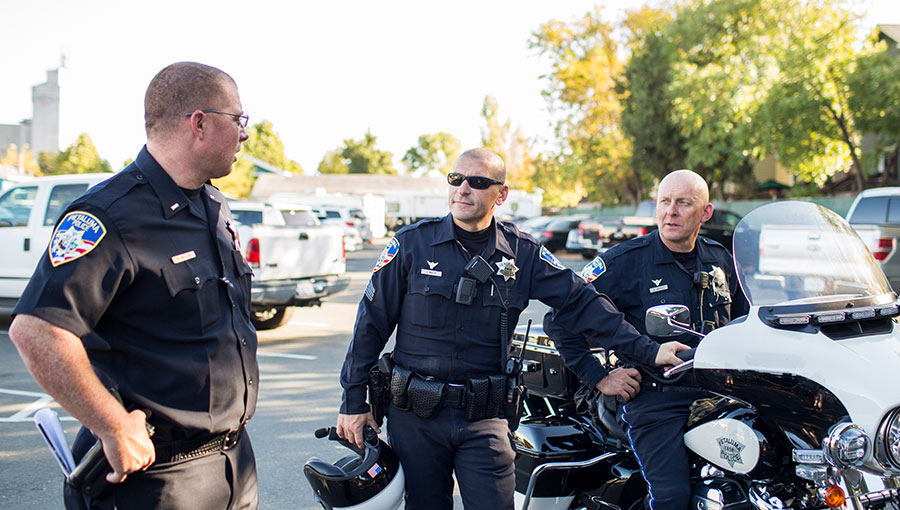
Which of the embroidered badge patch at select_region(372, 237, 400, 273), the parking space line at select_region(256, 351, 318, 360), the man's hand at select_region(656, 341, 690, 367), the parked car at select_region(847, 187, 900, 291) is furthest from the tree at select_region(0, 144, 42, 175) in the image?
the man's hand at select_region(656, 341, 690, 367)

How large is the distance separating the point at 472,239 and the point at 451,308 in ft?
1.09

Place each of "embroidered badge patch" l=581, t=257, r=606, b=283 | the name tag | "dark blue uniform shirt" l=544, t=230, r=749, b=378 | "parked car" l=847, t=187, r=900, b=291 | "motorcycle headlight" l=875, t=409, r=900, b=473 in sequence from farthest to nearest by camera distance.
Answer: "parked car" l=847, t=187, r=900, b=291 → "embroidered badge patch" l=581, t=257, r=606, b=283 → "dark blue uniform shirt" l=544, t=230, r=749, b=378 → the name tag → "motorcycle headlight" l=875, t=409, r=900, b=473

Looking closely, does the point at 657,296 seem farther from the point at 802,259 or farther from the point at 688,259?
the point at 802,259

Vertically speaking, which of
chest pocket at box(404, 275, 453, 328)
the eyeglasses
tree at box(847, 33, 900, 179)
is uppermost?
tree at box(847, 33, 900, 179)

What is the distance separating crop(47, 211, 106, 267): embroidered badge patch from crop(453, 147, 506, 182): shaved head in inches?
55.2

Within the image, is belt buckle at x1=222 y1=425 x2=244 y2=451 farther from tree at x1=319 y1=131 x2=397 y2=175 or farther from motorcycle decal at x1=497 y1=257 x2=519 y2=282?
tree at x1=319 y1=131 x2=397 y2=175

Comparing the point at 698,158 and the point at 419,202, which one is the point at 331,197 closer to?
the point at 419,202

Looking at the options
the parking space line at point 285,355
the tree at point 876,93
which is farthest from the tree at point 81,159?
the tree at point 876,93

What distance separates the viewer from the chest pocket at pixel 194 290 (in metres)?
1.96

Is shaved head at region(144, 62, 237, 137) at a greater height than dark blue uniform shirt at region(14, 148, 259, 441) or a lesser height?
greater

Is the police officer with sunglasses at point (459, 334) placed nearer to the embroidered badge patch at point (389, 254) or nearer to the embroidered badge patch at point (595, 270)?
the embroidered badge patch at point (389, 254)

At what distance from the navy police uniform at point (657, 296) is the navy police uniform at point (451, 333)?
0.79 ft

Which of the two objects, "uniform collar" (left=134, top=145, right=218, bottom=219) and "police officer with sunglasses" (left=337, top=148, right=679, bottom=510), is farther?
"police officer with sunglasses" (left=337, top=148, right=679, bottom=510)

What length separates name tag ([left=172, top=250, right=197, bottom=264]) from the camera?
6.51ft
